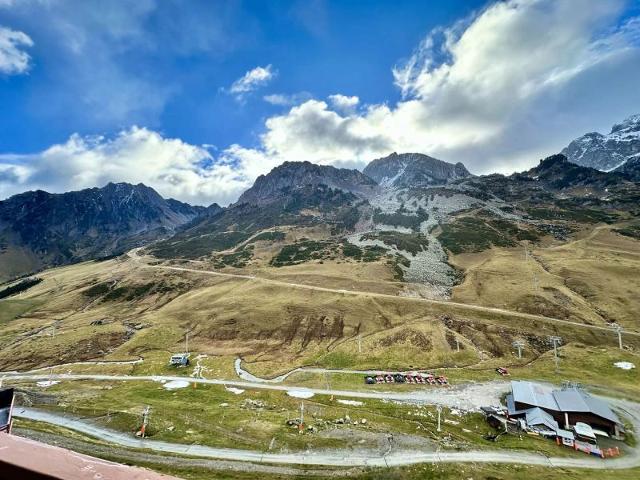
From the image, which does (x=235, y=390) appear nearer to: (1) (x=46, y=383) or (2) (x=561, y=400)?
(1) (x=46, y=383)

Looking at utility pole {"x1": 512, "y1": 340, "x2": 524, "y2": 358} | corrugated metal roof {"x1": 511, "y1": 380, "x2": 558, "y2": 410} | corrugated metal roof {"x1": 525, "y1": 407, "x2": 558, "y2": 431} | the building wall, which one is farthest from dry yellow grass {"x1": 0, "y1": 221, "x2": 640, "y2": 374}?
corrugated metal roof {"x1": 525, "y1": 407, "x2": 558, "y2": 431}

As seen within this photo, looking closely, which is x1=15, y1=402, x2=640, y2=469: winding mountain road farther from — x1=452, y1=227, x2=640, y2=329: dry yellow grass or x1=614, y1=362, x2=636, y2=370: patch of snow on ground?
x1=452, y1=227, x2=640, y2=329: dry yellow grass

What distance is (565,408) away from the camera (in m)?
67.0

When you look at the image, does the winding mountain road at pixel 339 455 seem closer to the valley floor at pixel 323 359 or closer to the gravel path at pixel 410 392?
the valley floor at pixel 323 359

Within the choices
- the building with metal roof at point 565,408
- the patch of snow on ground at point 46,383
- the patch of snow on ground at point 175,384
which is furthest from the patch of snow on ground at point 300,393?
the patch of snow on ground at point 46,383

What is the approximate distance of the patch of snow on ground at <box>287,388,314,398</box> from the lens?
8141 cm

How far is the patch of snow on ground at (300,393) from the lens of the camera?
81412mm

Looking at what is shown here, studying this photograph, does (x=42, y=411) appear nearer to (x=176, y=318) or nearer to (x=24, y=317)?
(x=176, y=318)

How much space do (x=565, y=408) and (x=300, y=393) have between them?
169ft

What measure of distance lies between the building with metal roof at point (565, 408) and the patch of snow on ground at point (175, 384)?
2765 inches

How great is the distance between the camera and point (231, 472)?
45344 mm

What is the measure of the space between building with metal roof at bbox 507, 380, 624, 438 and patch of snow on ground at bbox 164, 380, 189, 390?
70233 millimetres

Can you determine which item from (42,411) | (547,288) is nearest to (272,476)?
(42,411)

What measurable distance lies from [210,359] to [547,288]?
410ft
